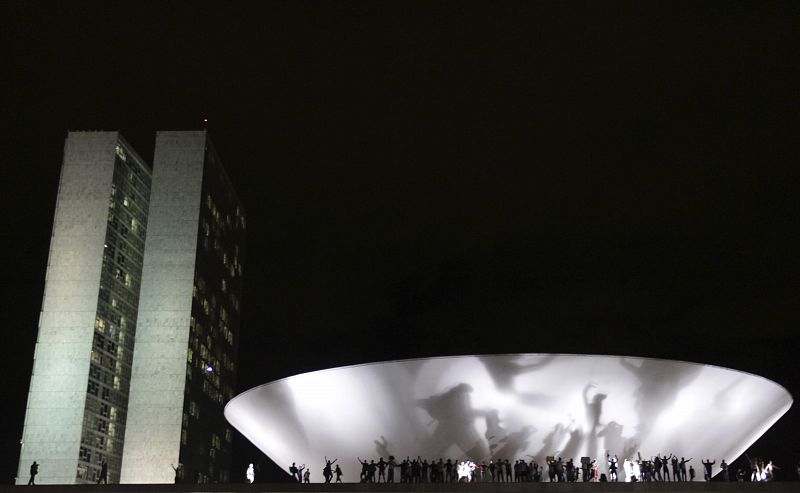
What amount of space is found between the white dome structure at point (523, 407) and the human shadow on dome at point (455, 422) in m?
0.03

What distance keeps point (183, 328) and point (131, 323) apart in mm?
4140

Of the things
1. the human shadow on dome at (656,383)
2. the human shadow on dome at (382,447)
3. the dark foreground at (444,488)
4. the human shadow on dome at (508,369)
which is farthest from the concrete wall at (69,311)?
the human shadow on dome at (656,383)

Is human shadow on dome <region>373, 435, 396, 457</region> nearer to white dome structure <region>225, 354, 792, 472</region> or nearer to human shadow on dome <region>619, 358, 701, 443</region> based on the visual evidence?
white dome structure <region>225, 354, 792, 472</region>

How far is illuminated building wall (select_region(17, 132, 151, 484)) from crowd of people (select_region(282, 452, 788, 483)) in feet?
119

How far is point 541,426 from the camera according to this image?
2656 cm

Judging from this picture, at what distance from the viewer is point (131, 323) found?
68.5m

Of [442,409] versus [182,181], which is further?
[182,181]

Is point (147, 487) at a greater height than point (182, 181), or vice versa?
point (182, 181)

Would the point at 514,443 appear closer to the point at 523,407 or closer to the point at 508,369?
the point at 523,407

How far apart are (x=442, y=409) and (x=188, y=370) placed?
44591 mm

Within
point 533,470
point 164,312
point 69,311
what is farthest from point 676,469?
point 164,312

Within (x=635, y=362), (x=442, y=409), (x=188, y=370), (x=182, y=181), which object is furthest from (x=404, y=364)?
(x=182, y=181)

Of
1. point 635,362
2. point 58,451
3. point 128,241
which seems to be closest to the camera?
point 635,362

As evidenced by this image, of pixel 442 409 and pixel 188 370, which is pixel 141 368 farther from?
pixel 442 409
